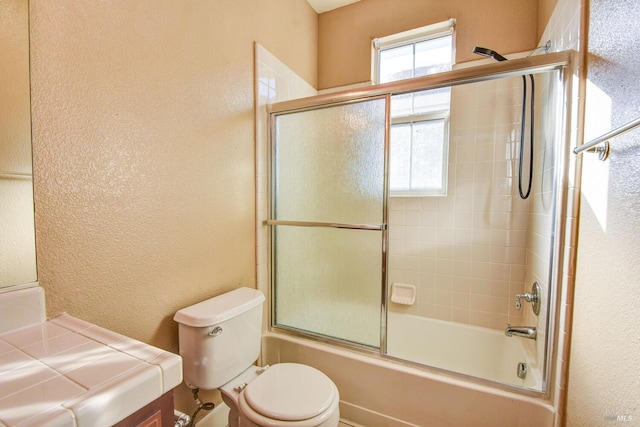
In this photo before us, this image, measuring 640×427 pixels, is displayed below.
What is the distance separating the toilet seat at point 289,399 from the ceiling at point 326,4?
2.62 m

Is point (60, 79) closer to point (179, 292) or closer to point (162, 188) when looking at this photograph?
point (162, 188)

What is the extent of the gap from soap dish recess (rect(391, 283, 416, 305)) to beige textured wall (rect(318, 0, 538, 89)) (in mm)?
1718

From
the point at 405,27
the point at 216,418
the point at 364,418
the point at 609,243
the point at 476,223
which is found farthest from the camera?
the point at 405,27

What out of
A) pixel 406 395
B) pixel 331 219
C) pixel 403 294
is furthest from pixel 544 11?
pixel 406 395

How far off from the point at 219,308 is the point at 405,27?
91.4 inches

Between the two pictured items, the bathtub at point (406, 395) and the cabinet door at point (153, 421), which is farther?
the bathtub at point (406, 395)

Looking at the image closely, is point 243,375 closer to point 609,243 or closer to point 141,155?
point 141,155

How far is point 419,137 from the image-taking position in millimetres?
2184

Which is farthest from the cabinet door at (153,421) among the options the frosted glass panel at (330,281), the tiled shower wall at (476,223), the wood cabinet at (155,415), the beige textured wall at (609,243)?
the tiled shower wall at (476,223)

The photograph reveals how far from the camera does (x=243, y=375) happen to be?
136 cm

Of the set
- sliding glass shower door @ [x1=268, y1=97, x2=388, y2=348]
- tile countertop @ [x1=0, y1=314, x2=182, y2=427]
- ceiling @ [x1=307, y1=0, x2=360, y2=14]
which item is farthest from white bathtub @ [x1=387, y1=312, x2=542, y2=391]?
ceiling @ [x1=307, y1=0, x2=360, y2=14]

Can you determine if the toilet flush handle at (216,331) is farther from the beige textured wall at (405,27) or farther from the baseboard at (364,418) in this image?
the beige textured wall at (405,27)

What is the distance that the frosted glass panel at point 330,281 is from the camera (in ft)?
5.48

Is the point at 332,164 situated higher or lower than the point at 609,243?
higher
